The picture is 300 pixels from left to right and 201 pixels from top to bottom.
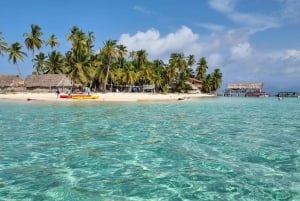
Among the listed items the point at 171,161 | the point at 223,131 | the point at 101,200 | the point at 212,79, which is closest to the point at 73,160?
the point at 171,161

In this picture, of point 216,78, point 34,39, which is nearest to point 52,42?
point 34,39

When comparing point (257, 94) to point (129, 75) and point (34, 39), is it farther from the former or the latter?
point (34, 39)

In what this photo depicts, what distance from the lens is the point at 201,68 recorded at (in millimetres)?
95750

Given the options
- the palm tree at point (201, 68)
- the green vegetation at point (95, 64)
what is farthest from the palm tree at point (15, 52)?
the palm tree at point (201, 68)

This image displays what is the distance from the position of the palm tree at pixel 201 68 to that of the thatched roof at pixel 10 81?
4904 cm

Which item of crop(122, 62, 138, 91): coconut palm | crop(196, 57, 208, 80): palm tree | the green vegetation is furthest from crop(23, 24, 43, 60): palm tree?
crop(196, 57, 208, 80): palm tree

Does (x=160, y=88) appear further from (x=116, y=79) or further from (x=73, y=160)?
(x=73, y=160)

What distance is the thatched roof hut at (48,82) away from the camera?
188ft

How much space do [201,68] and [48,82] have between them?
49504mm

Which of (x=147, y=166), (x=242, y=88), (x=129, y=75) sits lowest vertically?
(x=147, y=166)

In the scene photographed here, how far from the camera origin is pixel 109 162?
8578 millimetres

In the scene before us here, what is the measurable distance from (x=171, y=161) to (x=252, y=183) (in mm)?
2435

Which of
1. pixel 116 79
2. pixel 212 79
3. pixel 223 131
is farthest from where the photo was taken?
pixel 212 79

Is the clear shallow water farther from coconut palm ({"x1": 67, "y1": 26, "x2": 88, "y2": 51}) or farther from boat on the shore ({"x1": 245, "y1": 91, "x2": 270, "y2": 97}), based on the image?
boat on the shore ({"x1": 245, "y1": 91, "x2": 270, "y2": 97})
